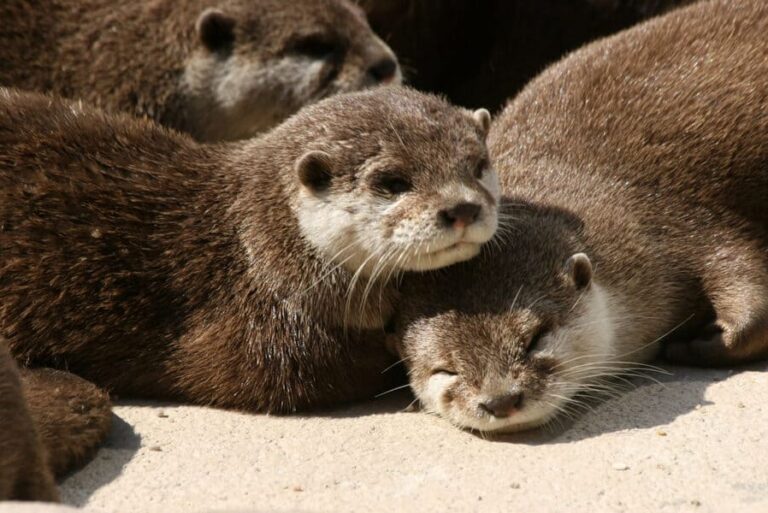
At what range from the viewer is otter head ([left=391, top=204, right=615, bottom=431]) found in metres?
4.27

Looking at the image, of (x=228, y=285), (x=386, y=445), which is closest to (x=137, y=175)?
(x=228, y=285)

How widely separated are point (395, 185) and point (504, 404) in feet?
2.84

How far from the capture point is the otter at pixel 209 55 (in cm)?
640

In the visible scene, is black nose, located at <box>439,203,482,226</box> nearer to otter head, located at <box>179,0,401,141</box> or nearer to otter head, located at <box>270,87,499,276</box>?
otter head, located at <box>270,87,499,276</box>

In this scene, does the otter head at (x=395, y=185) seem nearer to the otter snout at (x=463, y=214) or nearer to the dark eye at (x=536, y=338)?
the otter snout at (x=463, y=214)

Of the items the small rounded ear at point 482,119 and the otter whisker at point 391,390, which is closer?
the otter whisker at point 391,390

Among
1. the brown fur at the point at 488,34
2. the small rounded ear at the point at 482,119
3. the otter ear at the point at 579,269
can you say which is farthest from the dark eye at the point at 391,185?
the brown fur at the point at 488,34

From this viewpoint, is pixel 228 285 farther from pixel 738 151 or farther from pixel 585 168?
pixel 738 151

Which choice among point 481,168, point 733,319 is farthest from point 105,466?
point 733,319

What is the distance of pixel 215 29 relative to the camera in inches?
259

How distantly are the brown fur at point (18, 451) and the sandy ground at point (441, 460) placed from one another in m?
0.27

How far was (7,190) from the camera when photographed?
472cm

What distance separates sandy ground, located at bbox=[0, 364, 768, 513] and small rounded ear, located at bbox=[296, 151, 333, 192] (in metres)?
0.89

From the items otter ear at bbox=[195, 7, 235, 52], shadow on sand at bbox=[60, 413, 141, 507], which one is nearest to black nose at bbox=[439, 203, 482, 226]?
shadow on sand at bbox=[60, 413, 141, 507]
